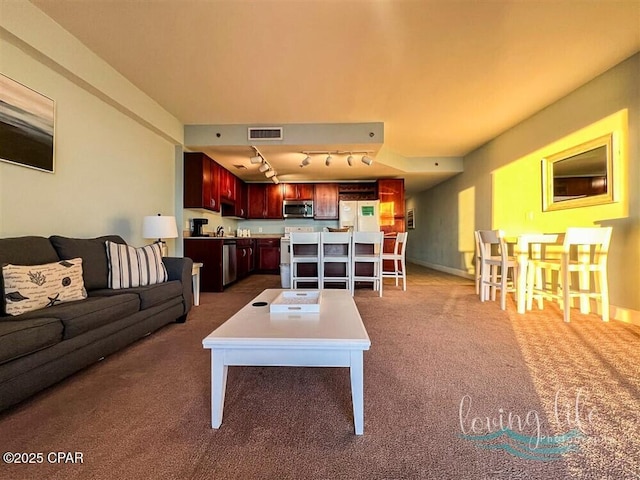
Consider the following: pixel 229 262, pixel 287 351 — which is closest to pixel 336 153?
pixel 229 262

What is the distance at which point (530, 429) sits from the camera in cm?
132

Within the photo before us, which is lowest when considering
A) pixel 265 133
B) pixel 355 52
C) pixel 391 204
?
pixel 391 204

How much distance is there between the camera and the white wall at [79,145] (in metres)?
2.23

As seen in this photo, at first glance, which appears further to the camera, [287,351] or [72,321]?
[72,321]

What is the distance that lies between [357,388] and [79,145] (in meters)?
3.19

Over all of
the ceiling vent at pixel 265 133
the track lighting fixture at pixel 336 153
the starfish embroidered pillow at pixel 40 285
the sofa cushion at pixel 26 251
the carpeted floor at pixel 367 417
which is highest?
the ceiling vent at pixel 265 133

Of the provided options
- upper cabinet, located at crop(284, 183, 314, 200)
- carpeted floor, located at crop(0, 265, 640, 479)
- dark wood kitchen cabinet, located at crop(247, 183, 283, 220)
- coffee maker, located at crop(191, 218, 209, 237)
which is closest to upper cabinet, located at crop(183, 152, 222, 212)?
coffee maker, located at crop(191, 218, 209, 237)

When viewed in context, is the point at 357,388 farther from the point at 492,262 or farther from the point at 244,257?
the point at 244,257

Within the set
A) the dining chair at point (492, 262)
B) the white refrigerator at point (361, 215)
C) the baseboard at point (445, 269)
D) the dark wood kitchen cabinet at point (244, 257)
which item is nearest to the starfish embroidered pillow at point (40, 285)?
the dark wood kitchen cabinet at point (244, 257)

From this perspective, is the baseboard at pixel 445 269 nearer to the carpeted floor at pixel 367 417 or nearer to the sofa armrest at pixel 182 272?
the carpeted floor at pixel 367 417

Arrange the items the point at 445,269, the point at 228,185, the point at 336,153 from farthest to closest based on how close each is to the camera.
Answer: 1. the point at 445,269
2. the point at 228,185
3. the point at 336,153

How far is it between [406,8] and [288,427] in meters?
2.71

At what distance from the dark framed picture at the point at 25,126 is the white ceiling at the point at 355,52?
2.09 feet

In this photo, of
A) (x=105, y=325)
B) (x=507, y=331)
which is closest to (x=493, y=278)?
(x=507, y=331)
